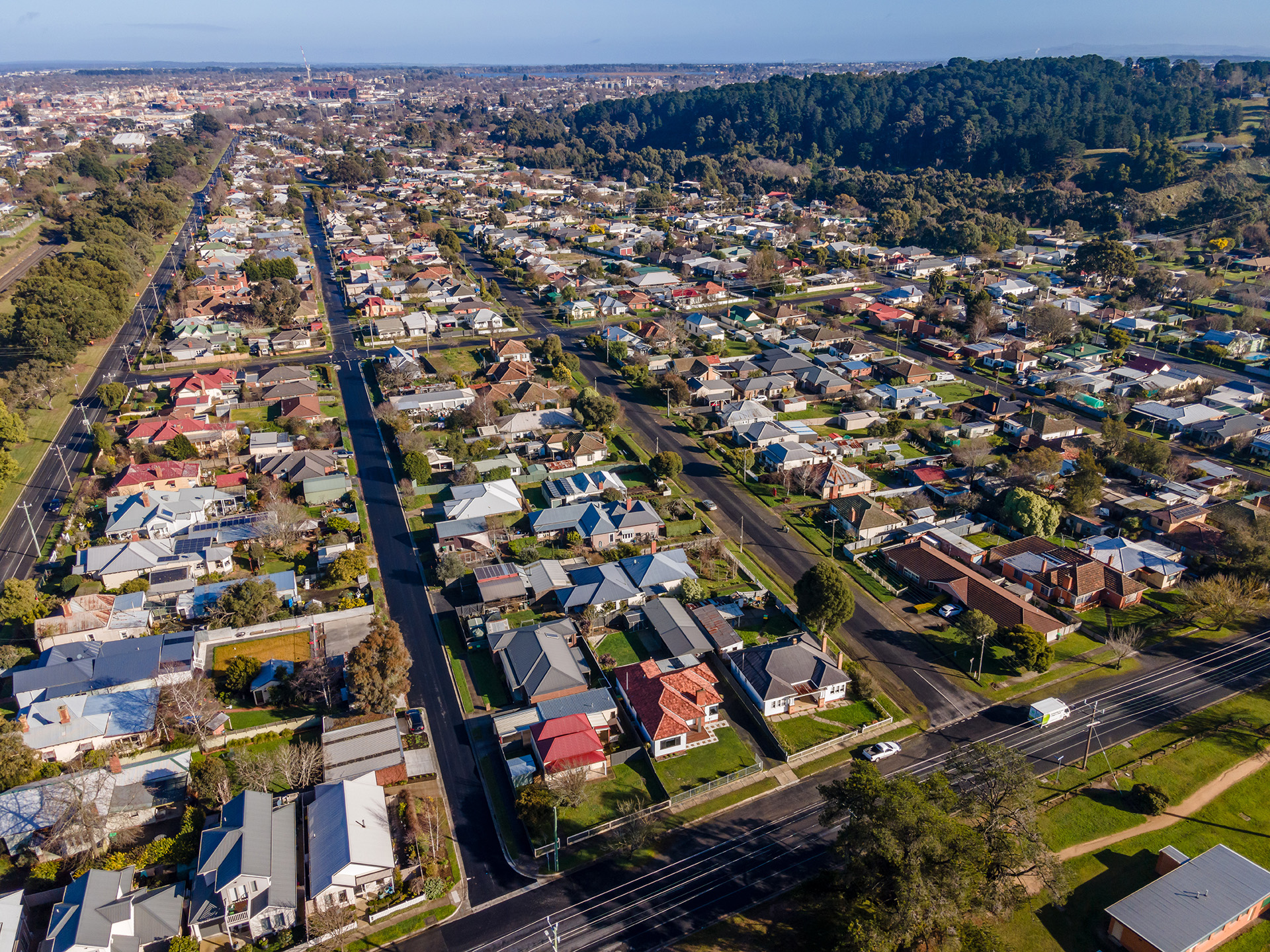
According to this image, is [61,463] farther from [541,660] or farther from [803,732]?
[803,732]

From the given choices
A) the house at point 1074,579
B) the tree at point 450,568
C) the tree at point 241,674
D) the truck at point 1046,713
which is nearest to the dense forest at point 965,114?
the house at point 1074,579

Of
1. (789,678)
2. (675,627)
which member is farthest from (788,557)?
(789,678)

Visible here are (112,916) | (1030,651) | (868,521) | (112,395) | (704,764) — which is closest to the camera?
(112,916)

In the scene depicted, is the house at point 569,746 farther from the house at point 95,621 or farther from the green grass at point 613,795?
the house at point 95,621

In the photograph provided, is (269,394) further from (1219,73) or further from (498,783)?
(1219,73)

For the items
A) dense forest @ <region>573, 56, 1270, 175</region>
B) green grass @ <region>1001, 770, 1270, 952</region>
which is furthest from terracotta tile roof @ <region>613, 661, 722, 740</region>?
dense forest @ <region>573, 56, 1270, 175</region>
